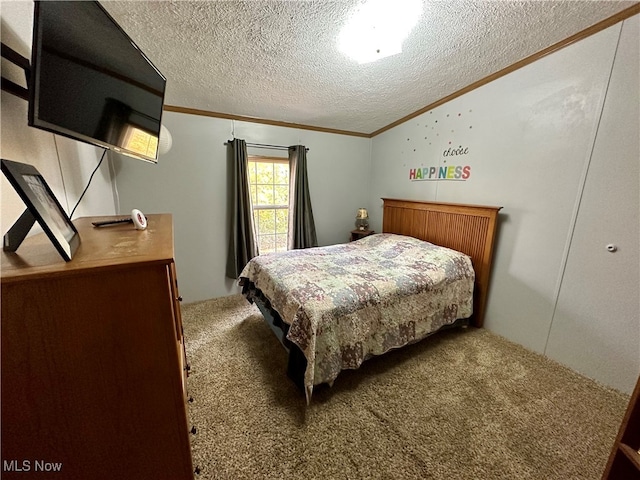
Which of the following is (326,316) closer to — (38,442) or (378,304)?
(378,304)

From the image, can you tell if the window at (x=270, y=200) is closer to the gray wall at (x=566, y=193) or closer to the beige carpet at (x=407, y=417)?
the beige carpet at (x=407, y=417)

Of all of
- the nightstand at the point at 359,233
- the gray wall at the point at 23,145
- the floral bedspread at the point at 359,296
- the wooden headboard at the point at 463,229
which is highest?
the gray wall at the point at 23,145

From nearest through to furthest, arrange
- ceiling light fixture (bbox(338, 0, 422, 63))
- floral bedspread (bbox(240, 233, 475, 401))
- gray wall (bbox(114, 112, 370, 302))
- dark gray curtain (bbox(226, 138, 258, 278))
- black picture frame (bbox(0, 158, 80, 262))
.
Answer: black picture frame (bbox(0, 158, 80, 262)), ceiling light fixture (bbox(338, 0, 422, 63)), floral bedspread (bbox(240, 233, 475, 401)), gray wall (bbox(114, 112, 370, 302)), dark gray curtain (bbox(226, 138, 258, 278))

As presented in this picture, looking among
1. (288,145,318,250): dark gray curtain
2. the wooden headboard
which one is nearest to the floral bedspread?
the wooden headboard

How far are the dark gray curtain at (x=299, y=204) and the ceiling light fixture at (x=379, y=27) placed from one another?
154 cm

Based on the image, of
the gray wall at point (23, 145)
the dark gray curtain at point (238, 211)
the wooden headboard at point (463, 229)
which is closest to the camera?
the gray wall at point (23, 145)

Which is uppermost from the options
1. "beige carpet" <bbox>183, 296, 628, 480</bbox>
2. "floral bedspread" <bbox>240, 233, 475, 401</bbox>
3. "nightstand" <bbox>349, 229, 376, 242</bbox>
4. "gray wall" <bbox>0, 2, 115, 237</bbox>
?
"gray wall" <bbox>0, 2, 115, 237</bbox>

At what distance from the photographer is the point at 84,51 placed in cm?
80

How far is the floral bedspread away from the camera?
1.51 metres

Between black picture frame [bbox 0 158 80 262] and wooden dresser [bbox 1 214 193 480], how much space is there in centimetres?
4

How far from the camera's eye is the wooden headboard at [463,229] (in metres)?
2.28

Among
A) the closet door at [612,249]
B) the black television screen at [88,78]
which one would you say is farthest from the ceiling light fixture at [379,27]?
the closet door at [612,249]

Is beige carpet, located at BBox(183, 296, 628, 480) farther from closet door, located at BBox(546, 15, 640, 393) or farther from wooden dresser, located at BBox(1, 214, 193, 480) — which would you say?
wooden dresser, located at BBox(1, 214, 193, 480)

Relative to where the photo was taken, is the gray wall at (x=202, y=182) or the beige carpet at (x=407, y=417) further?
the gray wall at (x=202, y=182)
